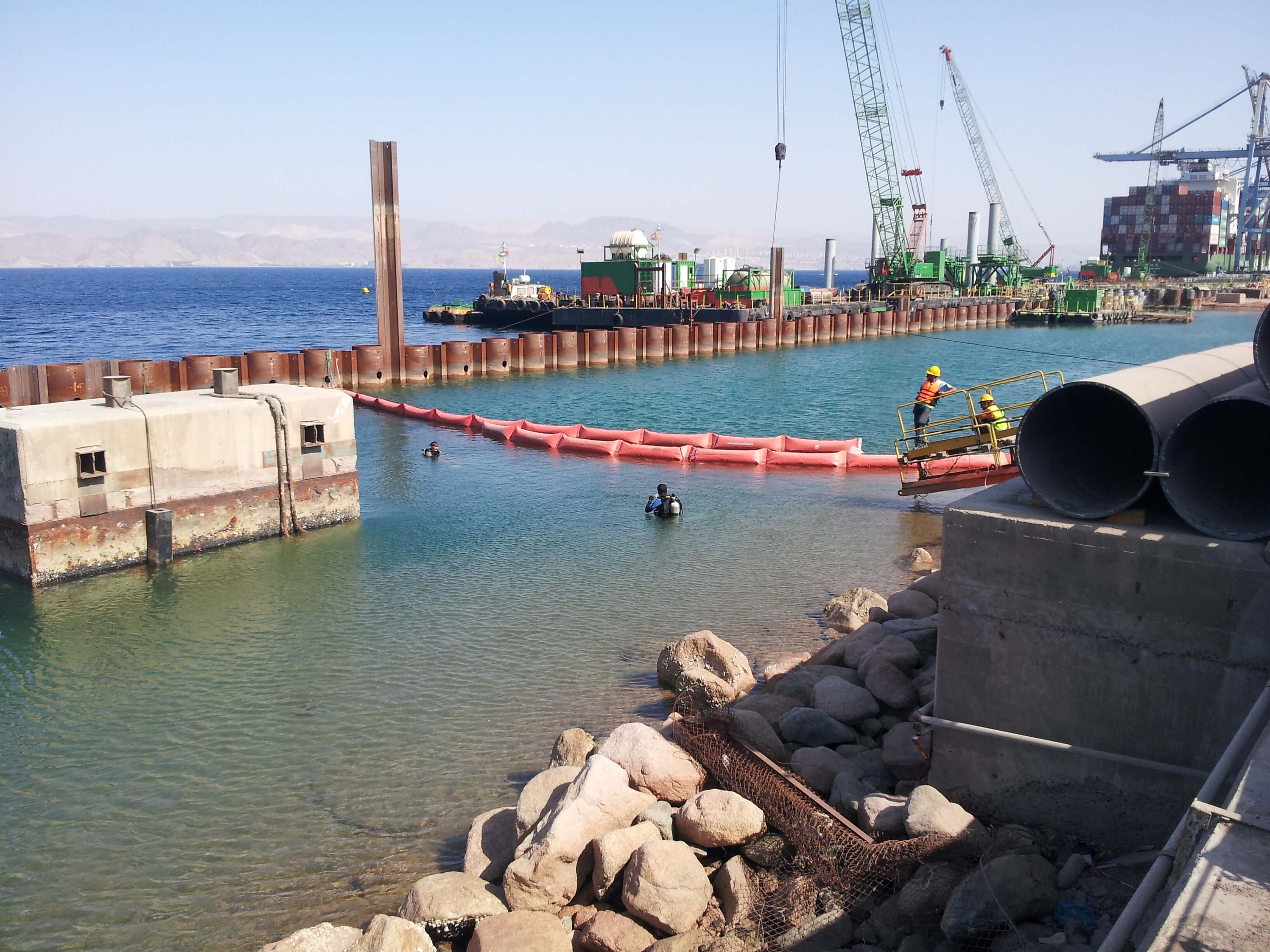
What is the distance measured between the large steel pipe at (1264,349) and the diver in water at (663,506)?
40.9ft

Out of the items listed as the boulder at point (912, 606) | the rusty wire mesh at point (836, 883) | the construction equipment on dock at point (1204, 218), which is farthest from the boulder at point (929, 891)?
the construction equipment on dock at point (1204, 218)

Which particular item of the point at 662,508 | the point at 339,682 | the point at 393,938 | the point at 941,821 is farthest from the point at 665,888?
the point at 662,508

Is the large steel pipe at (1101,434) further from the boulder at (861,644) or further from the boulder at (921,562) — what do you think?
the boulder at (921,562)

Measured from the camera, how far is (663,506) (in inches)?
734

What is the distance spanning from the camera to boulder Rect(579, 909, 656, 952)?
20.5ft

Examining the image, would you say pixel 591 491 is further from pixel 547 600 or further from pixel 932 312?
pixel 932 312

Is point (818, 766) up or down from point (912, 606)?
down

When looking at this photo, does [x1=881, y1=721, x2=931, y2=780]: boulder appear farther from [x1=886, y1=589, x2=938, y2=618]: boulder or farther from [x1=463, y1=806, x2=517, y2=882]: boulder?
[x1=886, y1=589, x2=938, y2=618]: boulder

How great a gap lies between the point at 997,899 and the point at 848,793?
1.65 meters

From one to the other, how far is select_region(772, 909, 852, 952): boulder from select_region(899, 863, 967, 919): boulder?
0.39 m

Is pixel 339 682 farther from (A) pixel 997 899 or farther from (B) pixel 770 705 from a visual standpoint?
(A) pixel 997 899

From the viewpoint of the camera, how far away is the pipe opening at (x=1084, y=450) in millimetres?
7023

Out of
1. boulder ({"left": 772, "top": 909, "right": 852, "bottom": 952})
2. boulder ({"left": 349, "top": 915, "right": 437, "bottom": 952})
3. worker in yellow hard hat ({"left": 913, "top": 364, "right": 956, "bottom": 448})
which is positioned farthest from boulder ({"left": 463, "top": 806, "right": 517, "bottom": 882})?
worker in yellow hard hat ({"left": 913, "top": 364, "right": 956, "bottom": 448})

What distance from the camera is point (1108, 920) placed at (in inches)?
225
